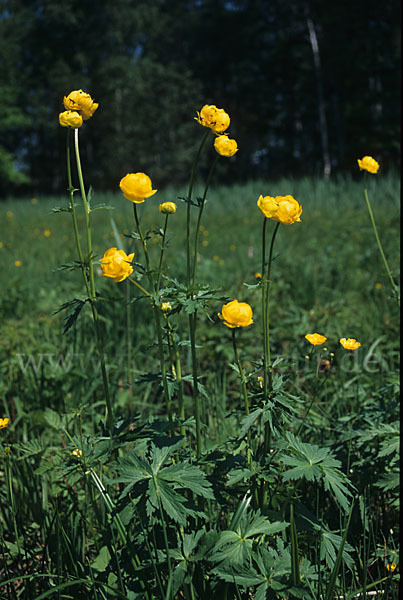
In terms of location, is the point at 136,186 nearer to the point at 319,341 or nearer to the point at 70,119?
the point at 70,119

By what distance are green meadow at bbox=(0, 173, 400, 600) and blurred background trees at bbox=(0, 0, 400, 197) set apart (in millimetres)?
15576

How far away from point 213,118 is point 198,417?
515mm

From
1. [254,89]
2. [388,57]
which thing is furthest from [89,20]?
[388,57]

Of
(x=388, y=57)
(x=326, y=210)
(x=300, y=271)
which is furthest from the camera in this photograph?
(x=388, y=57)

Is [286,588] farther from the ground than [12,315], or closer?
farther from the ground

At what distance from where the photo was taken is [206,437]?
53.3 inches

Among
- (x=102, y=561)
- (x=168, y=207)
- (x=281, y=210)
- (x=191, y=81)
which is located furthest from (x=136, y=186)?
(x=191, y=81)

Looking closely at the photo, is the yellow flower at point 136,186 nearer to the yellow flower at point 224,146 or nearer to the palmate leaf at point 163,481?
the yellow flower at point 224,146

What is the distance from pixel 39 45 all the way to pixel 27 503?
23.5 meters

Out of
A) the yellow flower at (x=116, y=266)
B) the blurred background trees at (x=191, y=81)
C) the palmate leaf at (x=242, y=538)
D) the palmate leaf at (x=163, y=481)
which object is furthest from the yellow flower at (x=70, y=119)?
the blurred background trees at (x=191, y=81)

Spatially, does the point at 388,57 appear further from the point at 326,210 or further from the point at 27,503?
the point at 27,503

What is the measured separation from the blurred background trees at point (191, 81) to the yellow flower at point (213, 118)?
56.2ft

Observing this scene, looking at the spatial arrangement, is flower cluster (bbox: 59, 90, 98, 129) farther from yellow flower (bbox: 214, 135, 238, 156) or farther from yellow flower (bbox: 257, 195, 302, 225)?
yellow flower (bbox: 257, 195, 302, 225)

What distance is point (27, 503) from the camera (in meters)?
1.20
